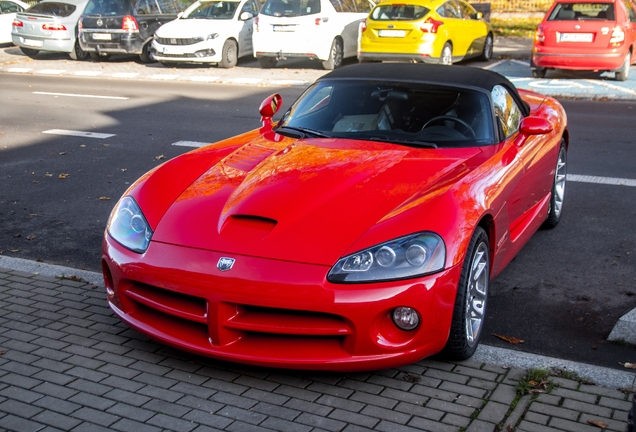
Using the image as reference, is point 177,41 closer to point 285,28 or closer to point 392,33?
point 285,28

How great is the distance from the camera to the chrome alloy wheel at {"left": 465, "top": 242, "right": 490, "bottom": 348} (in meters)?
4.45

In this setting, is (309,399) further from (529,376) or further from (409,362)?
(529,376)

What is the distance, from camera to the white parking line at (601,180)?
8438 mm

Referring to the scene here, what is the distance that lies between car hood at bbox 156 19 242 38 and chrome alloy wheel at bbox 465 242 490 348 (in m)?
15.7

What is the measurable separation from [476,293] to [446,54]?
14.0 meters

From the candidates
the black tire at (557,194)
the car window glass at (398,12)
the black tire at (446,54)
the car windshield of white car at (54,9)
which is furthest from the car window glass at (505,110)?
the car windshield of white car at (54,9)

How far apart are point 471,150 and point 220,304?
81.2 inches

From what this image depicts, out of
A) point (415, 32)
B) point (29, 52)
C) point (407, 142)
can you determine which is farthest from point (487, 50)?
point (407, 142)

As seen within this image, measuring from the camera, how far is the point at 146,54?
2116 cm

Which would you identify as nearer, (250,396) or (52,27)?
(250,396)

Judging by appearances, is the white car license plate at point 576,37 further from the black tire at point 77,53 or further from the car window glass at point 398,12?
the black tire at point 77,53

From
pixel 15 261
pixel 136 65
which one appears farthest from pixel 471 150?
pixel 136 65

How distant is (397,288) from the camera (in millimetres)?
4020

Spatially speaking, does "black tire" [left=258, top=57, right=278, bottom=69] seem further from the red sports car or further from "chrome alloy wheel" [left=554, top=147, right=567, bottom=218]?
the red sports car
